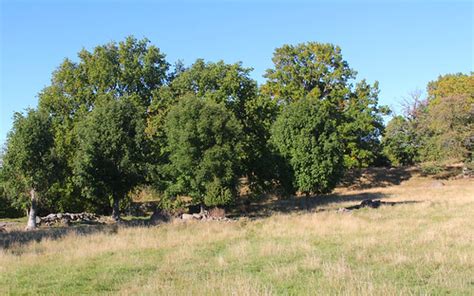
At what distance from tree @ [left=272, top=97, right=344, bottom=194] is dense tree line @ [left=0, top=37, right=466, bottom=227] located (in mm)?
97

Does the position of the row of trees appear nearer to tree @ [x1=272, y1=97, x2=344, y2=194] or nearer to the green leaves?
tree @ [x1=272, y1=97, x2=344, y2=194]

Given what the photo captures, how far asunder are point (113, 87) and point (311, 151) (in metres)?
21.0

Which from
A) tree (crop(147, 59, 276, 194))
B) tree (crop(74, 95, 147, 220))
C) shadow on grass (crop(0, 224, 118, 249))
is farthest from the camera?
tree (crop(147, 59, 276, 194))

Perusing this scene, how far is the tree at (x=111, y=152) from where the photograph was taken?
2958 cm

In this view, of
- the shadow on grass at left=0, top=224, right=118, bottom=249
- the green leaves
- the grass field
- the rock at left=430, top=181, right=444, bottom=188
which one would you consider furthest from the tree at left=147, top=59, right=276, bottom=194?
the rock at left=430, top=181, right=444, bottom=188

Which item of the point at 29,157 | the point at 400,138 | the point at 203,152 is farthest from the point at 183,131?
the point at 400,138

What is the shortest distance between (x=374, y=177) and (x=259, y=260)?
156ft

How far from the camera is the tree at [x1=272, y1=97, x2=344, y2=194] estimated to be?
33000 millimetres

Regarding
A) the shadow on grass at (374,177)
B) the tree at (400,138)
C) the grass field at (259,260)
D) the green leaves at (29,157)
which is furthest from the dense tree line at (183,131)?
the grass field at (259,260)

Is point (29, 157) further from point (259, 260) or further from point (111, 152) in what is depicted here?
point (259, 260)

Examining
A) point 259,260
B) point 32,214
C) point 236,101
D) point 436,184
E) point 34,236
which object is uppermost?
point 236,101

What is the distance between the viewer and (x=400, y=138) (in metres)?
60.6

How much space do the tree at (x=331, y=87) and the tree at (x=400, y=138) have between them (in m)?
5.59

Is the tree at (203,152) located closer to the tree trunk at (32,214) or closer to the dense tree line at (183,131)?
the dense tree line at (183,131)
